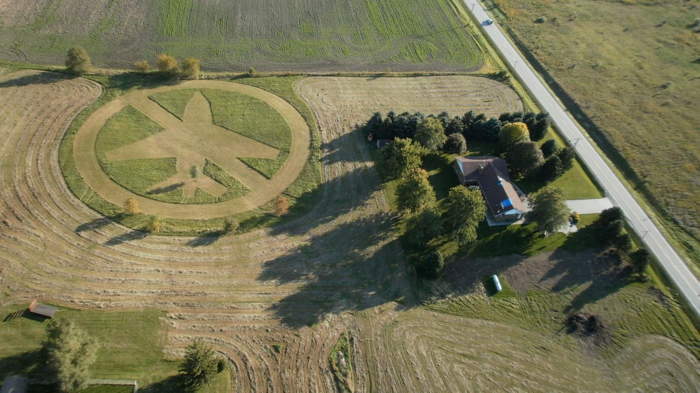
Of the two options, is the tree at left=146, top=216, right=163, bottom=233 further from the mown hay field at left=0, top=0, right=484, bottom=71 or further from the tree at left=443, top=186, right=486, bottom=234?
the mown hay field at left=0, top=0, right=484, bottom=71

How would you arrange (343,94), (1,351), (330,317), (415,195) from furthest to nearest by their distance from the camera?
(343,94)
(415,195)
(330,317)
(1,351)

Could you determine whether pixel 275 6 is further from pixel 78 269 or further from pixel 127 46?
pixel 78 269

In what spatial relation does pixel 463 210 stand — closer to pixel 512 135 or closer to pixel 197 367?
pixel 512 135

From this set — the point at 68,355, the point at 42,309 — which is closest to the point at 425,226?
the point at 68,355

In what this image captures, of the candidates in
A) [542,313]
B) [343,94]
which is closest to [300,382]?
[542,313]

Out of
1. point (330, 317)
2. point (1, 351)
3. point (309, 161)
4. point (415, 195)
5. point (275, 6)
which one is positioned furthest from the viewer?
point (275, 6)

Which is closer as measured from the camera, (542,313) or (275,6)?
(542,313)

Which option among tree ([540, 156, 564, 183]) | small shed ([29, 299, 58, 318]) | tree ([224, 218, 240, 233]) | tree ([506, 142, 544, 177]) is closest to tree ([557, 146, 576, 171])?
tree ([540, 156, 564, 183])
